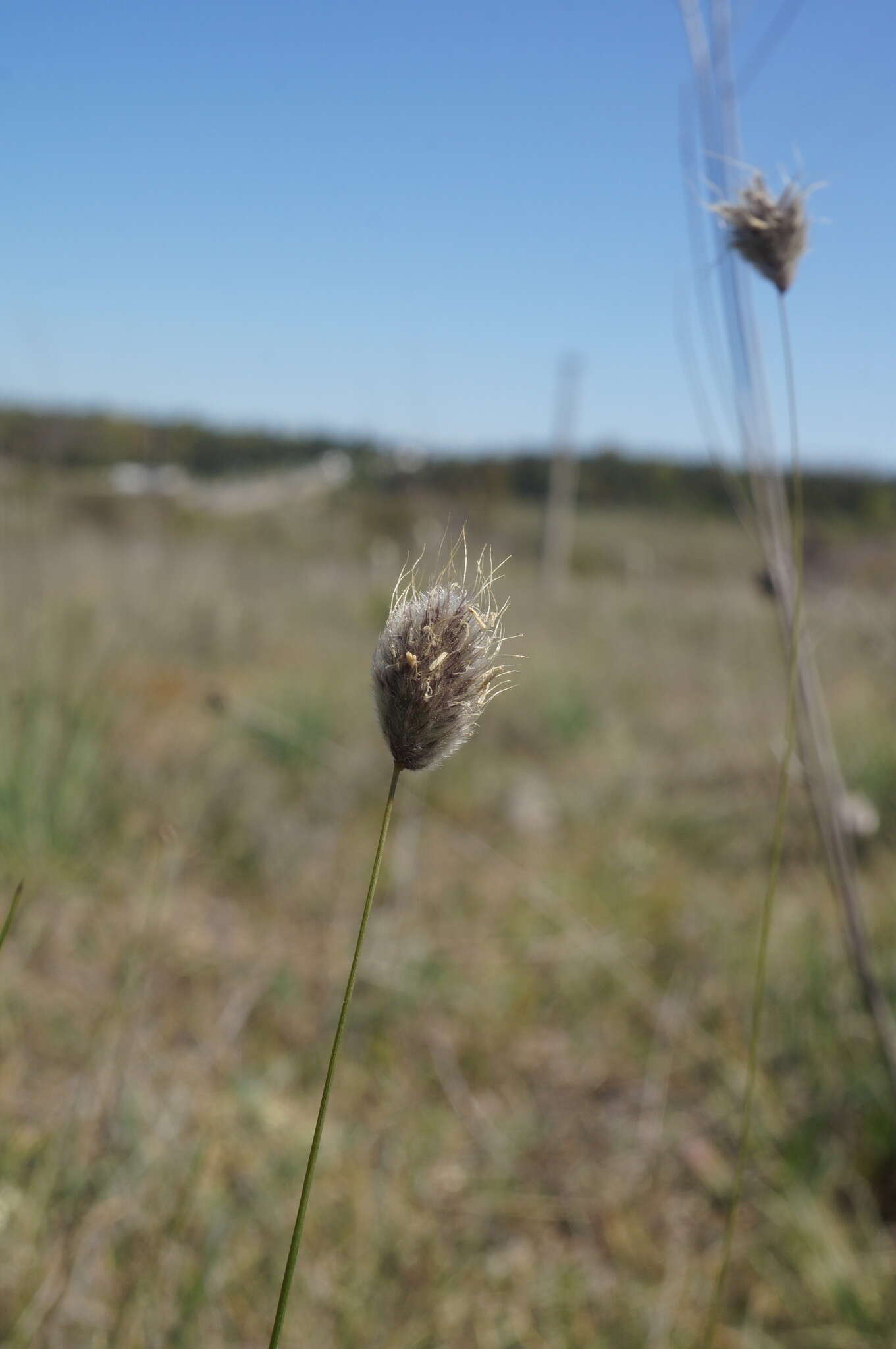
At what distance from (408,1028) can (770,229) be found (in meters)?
2.29

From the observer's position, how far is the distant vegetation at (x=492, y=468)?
17.8 metres

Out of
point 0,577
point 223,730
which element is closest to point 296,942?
point 223,730

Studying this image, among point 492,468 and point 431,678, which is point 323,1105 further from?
point 492,468

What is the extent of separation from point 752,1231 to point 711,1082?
50 centimetres

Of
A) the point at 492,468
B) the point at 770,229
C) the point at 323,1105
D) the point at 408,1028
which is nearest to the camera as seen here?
the point at 323,1105

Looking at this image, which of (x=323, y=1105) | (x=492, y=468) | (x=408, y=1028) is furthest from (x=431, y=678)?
(x=492, y=468)

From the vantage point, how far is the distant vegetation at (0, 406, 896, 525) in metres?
17.8

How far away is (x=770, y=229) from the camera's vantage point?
0.88m

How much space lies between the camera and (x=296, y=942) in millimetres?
3154

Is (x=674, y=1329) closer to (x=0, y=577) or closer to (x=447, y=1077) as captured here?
(x=447, y=1077)

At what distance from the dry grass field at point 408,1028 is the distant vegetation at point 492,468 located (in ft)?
26.1

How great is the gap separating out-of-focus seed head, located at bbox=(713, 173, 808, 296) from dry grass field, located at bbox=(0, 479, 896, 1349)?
40cm

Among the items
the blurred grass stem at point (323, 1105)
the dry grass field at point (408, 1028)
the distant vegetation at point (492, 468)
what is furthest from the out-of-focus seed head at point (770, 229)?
the distant vegetation at point (492, 468)

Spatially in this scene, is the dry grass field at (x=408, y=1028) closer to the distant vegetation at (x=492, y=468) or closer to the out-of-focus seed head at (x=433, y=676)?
the out-of-focus seed head at (x=433, y=676)
